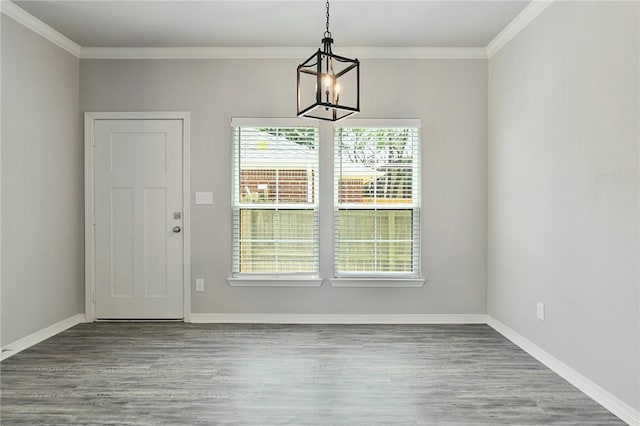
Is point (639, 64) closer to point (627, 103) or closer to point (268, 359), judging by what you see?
point (627, 103)

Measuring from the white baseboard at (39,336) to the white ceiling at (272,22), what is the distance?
2.67 m

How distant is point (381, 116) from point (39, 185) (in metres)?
3.19

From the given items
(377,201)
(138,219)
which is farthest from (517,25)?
(138,219)

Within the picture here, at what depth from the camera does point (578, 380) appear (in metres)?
2.95

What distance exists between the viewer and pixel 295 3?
3.48 meters

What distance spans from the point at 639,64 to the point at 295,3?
233 cm

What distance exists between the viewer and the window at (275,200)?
4520mm

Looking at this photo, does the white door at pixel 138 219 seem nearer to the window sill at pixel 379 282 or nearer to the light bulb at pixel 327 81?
the window sill at pixel 379 282

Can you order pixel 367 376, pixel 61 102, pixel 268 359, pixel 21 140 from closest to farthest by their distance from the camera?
pixel 367 376 < pixel 268 359 < pixel 21 140 < pixel 61 102

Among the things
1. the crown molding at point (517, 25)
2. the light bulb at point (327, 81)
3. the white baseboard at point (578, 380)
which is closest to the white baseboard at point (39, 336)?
the light bulb at point (327, 81)

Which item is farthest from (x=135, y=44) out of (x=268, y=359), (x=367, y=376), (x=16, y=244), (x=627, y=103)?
(x=627, y=103)

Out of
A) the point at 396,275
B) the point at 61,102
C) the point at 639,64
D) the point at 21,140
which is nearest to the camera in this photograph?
the point at 639,64

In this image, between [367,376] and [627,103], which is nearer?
[627,103]

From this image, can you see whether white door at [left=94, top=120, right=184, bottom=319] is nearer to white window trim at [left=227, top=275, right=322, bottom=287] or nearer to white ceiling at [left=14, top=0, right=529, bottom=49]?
white window trim at [left=227, top=275, right=322, bottom=287]
